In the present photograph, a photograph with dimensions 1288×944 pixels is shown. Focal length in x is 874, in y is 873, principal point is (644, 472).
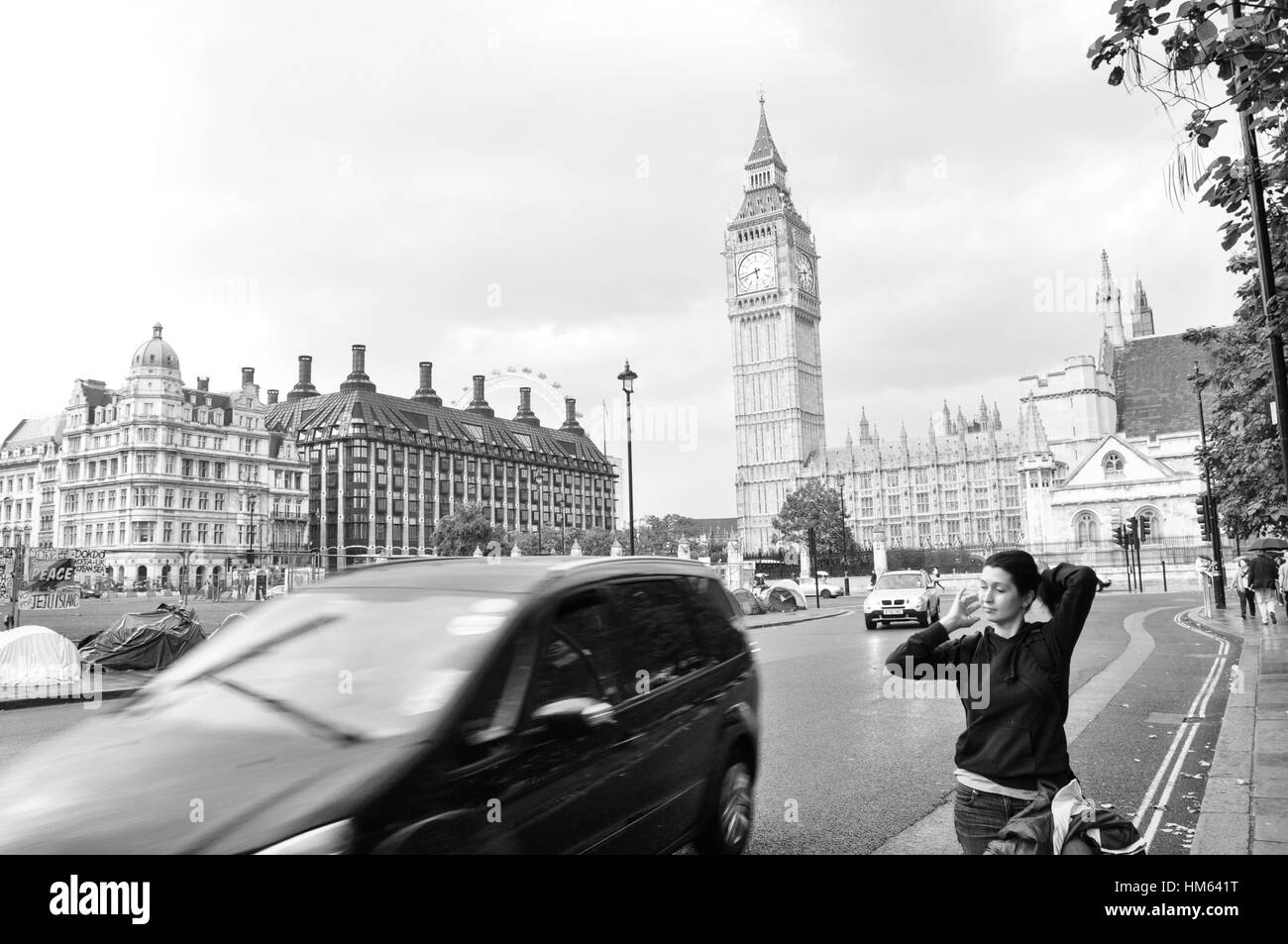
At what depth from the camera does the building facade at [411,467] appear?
99.5 metres

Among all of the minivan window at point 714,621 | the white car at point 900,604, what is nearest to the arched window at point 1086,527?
the white car at point 900,604

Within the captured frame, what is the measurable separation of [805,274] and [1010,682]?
424 ft

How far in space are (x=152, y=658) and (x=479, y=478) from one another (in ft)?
336

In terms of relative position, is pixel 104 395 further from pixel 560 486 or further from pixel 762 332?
pixel 762 332

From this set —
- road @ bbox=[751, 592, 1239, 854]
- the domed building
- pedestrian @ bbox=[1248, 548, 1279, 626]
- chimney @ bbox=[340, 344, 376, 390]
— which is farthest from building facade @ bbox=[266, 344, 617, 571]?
road @ bbox=[751, 592, 1239, 854]

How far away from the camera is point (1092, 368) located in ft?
295

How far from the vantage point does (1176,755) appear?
772 cm

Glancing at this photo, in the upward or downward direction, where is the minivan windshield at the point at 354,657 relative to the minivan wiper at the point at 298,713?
upward

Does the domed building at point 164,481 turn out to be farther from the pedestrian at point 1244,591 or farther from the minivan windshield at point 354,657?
the minivan windshield at point 354,657

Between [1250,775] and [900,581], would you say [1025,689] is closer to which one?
[1250,775]

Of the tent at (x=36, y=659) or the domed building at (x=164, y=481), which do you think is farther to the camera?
the domed building at (x=164, y=481)

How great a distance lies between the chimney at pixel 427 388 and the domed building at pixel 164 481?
34326 millimetres

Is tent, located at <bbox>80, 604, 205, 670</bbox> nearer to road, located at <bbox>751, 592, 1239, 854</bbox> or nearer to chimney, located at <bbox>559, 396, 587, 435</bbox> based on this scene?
road, located at <bbox>751, 592, 1239, 854</bbox>

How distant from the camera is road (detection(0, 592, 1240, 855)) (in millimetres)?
5621
